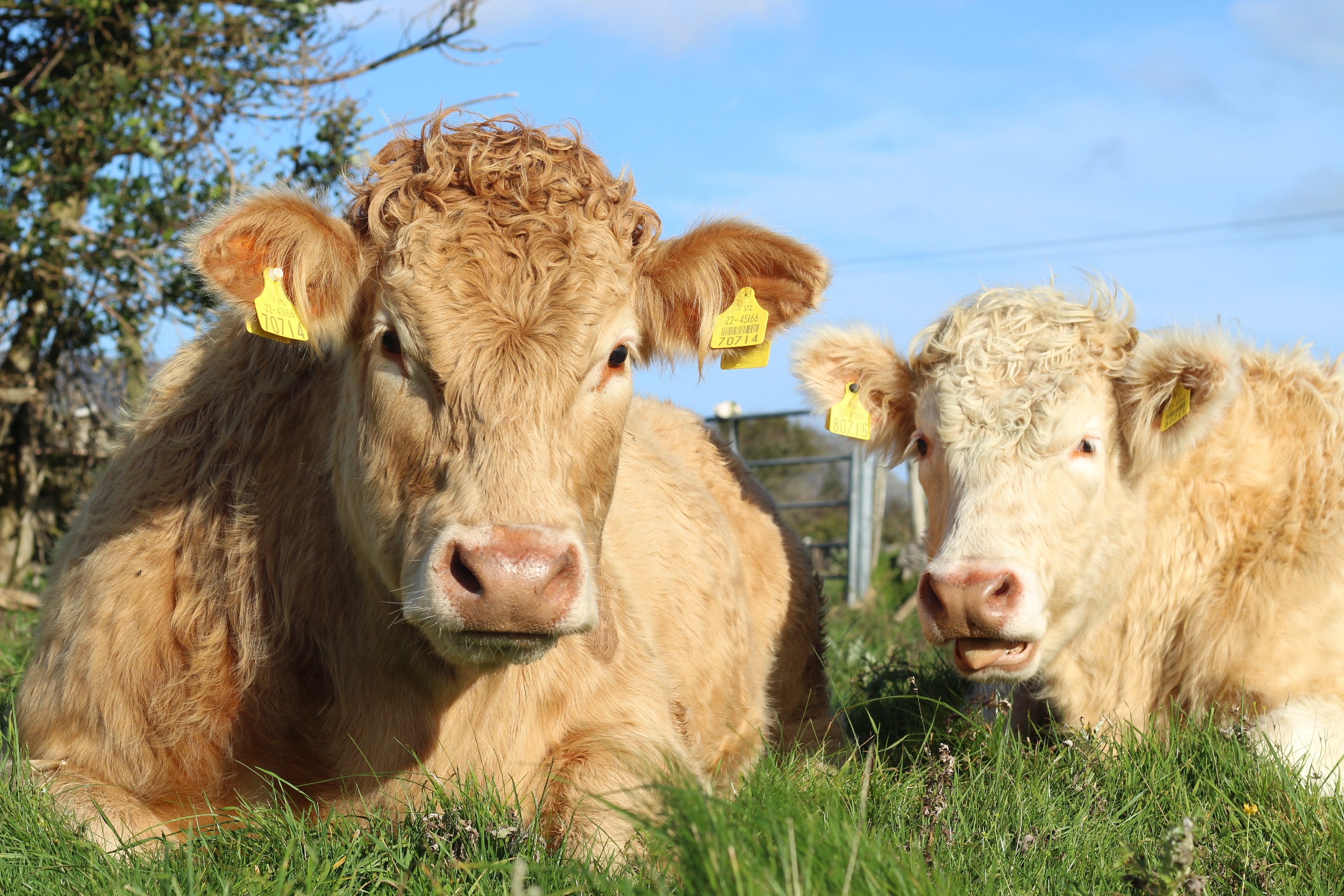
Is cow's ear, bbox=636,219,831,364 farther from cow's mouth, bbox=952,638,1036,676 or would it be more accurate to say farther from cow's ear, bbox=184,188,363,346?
cow's mouth, bbox=952,638,1036,676

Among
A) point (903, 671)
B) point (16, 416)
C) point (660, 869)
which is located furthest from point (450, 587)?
point (16, 416)

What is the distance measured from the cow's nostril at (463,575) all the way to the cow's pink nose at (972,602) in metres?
1.86

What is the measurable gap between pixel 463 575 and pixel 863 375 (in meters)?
2.98

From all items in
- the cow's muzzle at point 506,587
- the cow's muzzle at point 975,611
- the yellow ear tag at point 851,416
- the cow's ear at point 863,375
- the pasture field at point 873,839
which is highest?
the cow's ear at point 863,375

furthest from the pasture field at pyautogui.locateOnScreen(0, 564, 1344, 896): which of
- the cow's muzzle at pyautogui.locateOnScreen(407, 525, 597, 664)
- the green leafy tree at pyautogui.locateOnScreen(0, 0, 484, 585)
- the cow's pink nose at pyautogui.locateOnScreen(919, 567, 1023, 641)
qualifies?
the green leafy tree at pyautogui.locateOnScreen(0, 0, 484, 585)

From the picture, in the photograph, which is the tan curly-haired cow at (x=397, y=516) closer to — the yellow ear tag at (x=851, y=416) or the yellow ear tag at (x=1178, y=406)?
the yellow ear tag at (x=851, y=416)

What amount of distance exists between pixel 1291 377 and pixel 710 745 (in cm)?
294


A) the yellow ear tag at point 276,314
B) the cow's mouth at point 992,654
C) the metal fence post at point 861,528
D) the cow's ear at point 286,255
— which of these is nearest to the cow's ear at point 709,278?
the cow's ear at point 286,255

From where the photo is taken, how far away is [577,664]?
11.8 feet

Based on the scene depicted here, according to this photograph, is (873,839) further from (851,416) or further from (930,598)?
(851,416)

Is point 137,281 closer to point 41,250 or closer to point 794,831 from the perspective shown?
point 41,250

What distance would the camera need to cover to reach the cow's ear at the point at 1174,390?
442 cm

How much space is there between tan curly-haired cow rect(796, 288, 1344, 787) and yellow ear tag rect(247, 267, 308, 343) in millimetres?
2202

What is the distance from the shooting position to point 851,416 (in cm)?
527
